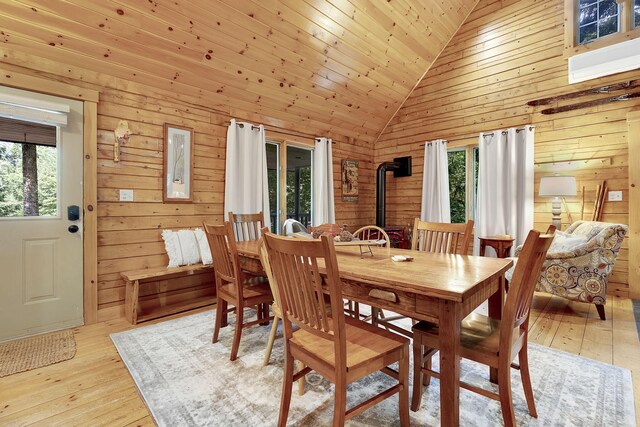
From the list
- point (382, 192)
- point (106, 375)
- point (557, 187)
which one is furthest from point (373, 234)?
point (106, 375)

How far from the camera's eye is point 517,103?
4.31 metres

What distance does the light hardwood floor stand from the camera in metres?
1.64

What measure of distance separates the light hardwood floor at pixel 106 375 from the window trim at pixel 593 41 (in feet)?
10.5

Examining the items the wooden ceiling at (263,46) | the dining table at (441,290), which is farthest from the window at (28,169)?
the dining table at (441,290)

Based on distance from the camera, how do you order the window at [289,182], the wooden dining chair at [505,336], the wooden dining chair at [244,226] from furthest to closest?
the window at [289,182]
the wooden dining chair at [244,226]
the wooden dining chair at [505,336]

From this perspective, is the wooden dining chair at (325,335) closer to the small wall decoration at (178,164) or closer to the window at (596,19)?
the small wall decoration at (178,164)

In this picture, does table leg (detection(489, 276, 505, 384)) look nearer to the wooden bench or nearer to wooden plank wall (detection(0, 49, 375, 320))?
the wooden bench

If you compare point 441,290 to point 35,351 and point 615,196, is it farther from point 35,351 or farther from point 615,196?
point 615,196

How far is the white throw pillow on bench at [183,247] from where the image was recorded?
324cm

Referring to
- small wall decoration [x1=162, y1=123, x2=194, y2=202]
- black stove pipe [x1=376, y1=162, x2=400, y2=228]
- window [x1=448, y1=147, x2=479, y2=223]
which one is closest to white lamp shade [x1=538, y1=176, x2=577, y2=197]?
window [x1=448, y1=147, x2=479, y2=223]

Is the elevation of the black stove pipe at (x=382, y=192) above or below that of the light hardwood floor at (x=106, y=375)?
above

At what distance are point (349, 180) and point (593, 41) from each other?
12.2 ft

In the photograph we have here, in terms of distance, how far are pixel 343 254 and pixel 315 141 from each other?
322 centimetres

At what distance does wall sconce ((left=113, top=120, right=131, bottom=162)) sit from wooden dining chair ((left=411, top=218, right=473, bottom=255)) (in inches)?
115
